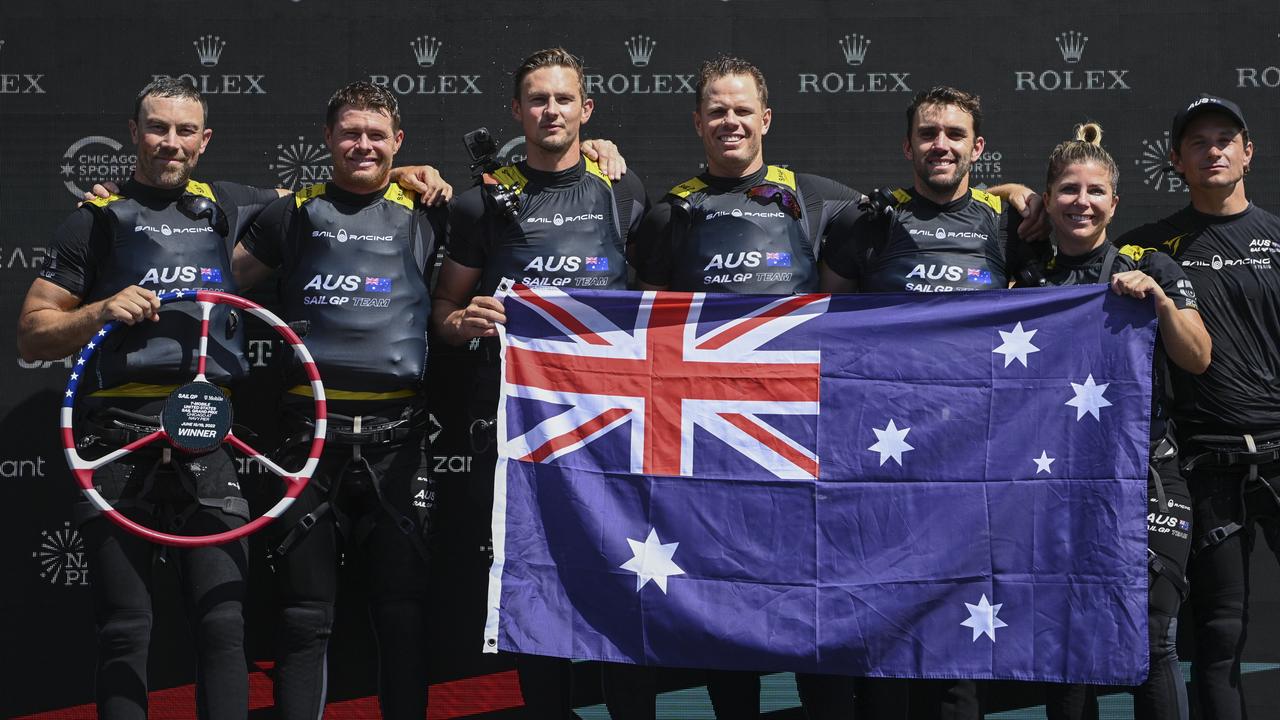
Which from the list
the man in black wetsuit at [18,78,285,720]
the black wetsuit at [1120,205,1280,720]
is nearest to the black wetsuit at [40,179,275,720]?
the man in black wetsuit at [18,78,285,720]

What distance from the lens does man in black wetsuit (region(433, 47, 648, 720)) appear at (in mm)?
4207

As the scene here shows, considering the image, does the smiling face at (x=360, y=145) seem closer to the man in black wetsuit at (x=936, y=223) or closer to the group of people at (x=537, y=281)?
the group of people at (x=537, y=281)

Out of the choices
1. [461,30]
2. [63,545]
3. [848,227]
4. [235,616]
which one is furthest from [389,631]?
[461,30]

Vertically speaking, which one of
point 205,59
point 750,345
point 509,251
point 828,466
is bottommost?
point 828,466

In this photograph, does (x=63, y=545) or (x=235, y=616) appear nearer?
(x=235, y=616)

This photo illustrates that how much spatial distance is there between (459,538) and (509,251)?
54.0 inches

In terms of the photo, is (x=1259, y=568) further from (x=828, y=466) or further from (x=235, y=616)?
(x=235, y=616)

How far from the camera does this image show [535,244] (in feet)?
13.8

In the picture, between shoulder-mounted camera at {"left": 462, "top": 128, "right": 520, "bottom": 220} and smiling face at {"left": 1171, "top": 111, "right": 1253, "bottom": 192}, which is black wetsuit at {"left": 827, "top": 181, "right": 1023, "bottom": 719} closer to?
smiling face at {"left": 1171, "top": 111, "right": 1253, "bottom": 192}

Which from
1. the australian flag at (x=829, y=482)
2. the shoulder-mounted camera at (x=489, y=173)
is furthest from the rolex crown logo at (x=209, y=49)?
the australian flag at (x=829, y=482)

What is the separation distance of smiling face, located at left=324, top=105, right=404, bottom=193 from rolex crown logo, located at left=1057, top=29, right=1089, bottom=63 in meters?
2.74

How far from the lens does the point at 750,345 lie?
13.3ft

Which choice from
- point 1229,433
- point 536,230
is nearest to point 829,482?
point 536,230

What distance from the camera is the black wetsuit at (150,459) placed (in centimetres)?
383
